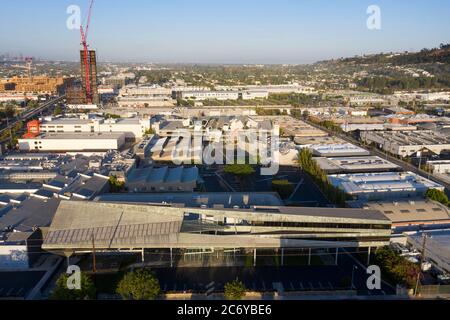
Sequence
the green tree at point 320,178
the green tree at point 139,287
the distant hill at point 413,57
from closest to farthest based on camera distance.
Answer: the green tree at point 139,287 < the green tree at point 320,178 < the distant hill at point 413,57

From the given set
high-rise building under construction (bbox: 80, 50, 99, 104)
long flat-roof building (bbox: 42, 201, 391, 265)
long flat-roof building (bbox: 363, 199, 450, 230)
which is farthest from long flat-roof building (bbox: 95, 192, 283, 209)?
high-rise building under construction (bbox: 80, 50, 99, 104)

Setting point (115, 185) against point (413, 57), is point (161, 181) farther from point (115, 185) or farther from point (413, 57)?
point (413, 57)

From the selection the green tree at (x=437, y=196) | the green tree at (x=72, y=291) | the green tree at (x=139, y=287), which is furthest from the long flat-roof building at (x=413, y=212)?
the green tree at (x=72, y=291)

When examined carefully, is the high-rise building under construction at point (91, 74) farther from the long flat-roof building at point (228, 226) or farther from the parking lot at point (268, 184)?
the long flat-roof building at point (228, 226)

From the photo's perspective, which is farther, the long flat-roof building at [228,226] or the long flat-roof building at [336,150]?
the long flat-roof building at [336,150]

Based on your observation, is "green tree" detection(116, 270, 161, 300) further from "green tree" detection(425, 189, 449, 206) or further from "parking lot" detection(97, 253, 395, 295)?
"green tree" detection(425, 189, 449, 206)

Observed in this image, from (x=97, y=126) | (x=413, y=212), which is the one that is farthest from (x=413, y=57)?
(x=413, y=212)

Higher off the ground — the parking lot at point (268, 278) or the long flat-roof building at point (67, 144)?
the long flat-roof building at point (67, 144)
